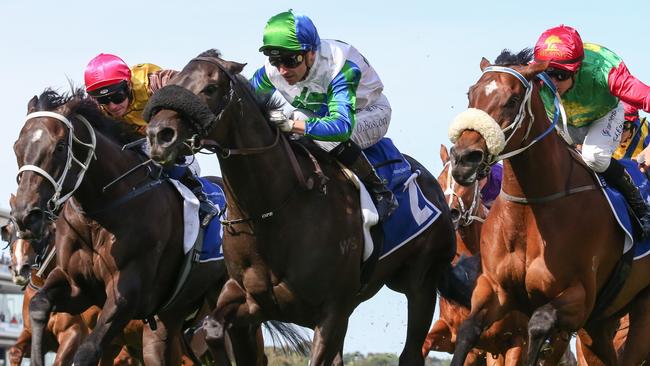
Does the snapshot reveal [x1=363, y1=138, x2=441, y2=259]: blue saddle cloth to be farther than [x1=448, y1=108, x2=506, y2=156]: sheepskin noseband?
Yes

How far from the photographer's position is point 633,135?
12.9m

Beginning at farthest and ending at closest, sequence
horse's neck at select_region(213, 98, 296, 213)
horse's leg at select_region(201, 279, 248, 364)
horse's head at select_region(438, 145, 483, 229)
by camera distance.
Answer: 1. horse's head at select_region(438, 145, 483, 229)
2. horse's leg at select_region(201, 279, 248, 364)
3. horse's neck at select_region(213, 98, 296, 213)

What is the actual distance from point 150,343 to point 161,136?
3412 mm

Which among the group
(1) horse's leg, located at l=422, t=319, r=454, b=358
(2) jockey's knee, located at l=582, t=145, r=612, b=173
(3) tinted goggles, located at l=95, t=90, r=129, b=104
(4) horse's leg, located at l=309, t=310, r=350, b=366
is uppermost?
(3) tinted goggles, located at l=95, t=90, r=129, b=104

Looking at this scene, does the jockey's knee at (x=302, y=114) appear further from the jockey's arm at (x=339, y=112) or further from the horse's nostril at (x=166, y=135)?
the horse's nostril at (x=166, y=135)

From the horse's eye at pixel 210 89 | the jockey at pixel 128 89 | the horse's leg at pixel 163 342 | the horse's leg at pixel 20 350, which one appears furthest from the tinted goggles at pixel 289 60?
the horse's leg at pixel 20 350

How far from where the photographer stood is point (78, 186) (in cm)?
938

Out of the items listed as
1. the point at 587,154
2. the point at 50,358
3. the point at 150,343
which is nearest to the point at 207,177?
the point at 150,343

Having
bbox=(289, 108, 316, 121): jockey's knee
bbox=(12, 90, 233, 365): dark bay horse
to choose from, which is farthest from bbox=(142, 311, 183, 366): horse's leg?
bbox=(289, 108, 316, 121): jockey's knee

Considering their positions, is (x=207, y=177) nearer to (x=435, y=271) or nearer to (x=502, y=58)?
(x=435, y=271)

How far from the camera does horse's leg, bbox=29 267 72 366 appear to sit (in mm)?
9234

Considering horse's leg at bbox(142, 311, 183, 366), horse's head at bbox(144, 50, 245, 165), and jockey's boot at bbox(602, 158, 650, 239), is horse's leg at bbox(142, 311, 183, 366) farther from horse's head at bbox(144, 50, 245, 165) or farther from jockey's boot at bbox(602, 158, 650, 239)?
jockey's boot at bbox(602, 158, 650, 239)

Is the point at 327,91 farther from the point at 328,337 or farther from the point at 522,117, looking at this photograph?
the point at 328,337

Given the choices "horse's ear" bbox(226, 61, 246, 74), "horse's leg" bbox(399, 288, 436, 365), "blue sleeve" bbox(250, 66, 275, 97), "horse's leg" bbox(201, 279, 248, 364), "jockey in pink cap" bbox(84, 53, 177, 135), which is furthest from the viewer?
"jockey in pink cap" bbox(84, 53, 177, 135)
